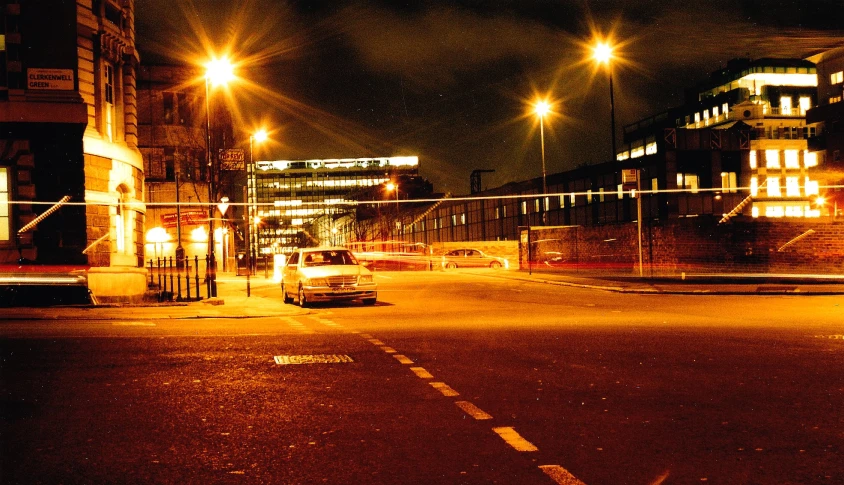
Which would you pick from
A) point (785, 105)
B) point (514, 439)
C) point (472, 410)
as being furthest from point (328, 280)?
point (785, 105)

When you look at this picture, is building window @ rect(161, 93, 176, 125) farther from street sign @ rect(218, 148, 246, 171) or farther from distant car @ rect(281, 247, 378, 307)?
distant car @ rect(281, 247, 378, 307)

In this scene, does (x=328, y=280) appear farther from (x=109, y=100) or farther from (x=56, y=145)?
(x=109, y=100)

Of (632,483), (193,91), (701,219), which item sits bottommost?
(632,483)

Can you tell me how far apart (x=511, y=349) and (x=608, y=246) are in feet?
99.4

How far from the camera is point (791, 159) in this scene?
90125mm

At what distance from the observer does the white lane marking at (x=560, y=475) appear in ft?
17.0

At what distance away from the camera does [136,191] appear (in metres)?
29.5

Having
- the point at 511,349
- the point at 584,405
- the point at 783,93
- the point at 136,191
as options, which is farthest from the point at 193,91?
the point at 783,93

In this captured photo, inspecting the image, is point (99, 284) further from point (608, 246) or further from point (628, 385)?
point (608, 246)

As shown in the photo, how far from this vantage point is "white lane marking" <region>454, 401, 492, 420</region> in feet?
23.7

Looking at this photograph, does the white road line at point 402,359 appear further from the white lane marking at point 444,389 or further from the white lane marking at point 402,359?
the white lane marking at point 444,389

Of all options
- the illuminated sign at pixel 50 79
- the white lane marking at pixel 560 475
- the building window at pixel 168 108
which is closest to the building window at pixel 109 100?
the illuminated sign at pixel 50 79

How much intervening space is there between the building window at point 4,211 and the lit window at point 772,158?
82287mm

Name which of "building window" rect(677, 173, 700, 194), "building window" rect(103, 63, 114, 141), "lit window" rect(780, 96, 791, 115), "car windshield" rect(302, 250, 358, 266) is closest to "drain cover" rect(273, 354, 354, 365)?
"car windshield" rect(302, 250, 358, 266)
